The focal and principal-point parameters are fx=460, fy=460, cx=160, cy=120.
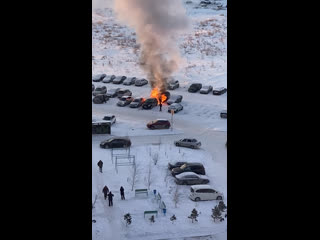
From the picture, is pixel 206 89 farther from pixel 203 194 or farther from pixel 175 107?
pixel 203 194

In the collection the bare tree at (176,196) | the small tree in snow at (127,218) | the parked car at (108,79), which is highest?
the parked car at (108,79)

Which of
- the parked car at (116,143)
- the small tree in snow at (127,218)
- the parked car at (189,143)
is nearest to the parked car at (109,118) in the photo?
the parked car at (116,143)

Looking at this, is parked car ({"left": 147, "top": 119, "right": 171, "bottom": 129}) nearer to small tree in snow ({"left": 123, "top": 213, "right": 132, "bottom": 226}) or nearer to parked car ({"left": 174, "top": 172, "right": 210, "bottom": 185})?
parked car ({"left": 174, "top": 172, "right": 210, "bottom": 185})

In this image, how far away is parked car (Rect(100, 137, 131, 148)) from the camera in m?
5.79

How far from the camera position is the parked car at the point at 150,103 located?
7.47 meters

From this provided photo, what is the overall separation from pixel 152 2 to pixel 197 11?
317 centimetres

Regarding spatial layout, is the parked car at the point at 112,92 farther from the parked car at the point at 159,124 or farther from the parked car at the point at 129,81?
the parked car at the point at 159,124

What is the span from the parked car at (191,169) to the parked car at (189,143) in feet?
2.39

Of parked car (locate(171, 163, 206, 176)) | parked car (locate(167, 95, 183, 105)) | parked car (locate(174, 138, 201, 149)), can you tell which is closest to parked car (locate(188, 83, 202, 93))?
parked car (locate(167, 95, 183, 105))

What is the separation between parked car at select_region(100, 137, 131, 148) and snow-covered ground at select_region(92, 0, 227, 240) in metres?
0.09

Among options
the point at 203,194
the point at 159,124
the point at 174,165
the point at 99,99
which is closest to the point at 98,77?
the point at 99,99

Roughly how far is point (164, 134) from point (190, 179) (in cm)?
150
